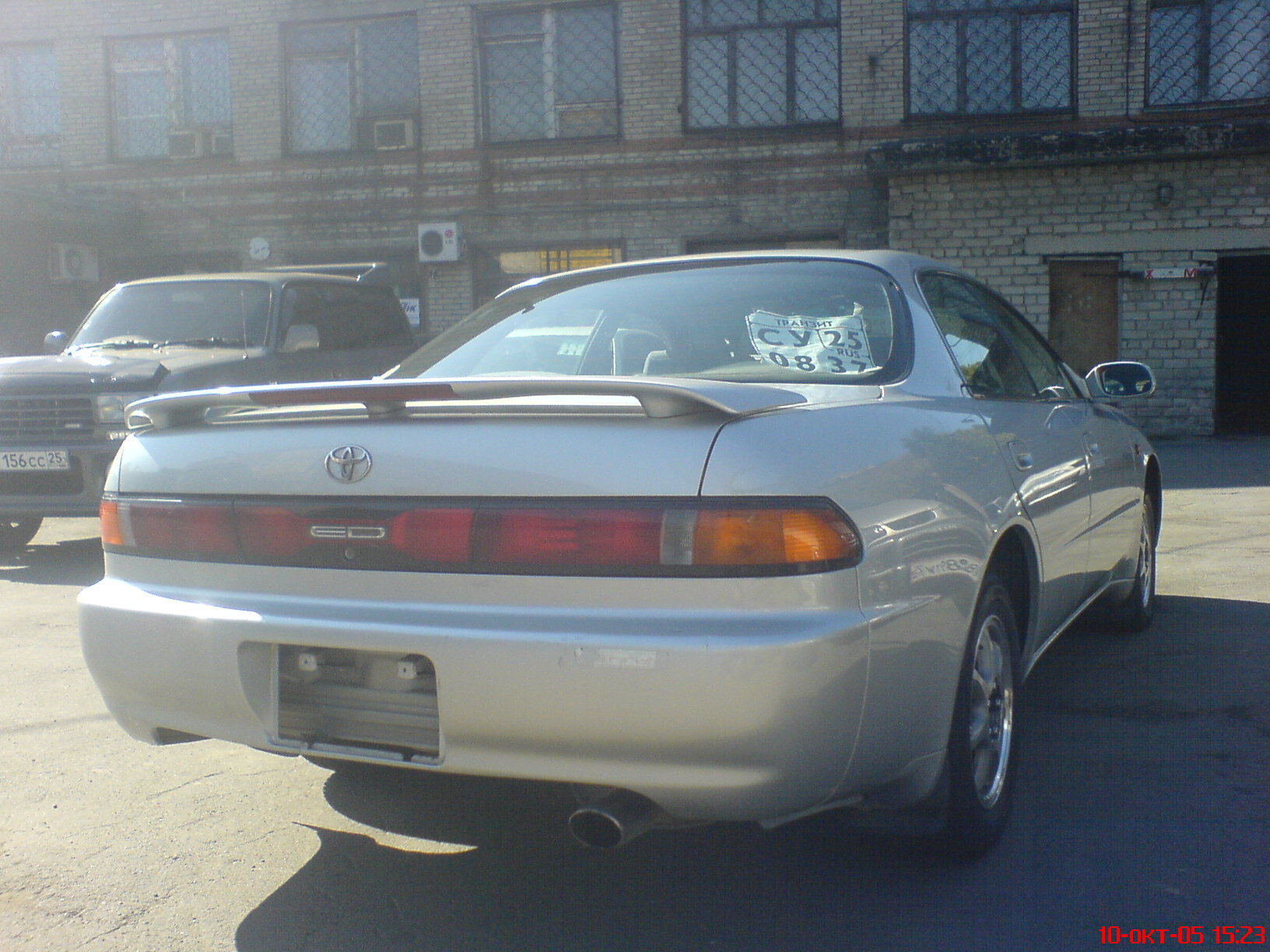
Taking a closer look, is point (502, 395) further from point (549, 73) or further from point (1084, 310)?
point (549, 73)

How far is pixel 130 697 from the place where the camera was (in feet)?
8.93

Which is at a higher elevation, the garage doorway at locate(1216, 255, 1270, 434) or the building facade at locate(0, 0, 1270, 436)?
the building facade at locate(0, 0, 1270, 436)

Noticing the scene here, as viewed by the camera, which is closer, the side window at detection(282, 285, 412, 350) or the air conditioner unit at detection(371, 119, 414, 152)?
the side window at detection(282, 285, 412, 350)

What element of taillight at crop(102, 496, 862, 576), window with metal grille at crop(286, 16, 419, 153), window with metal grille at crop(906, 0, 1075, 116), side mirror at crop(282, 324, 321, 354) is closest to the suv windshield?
side mirror at crop(282, 324, 321, 354)

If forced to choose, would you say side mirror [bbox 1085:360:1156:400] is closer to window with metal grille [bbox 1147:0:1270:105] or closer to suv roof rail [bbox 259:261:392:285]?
suv roof rail [bbox 259:261:392:285]

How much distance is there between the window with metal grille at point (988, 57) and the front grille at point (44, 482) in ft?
38.8

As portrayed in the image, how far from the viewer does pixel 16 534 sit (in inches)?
320

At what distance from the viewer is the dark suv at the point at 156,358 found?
23.6 ft

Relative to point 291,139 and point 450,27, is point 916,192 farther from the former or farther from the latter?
point 291,139

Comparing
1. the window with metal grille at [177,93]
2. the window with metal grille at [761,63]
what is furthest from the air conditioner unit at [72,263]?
the window with metal grille at [761,63]

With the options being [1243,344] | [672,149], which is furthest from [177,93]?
[1243,344]

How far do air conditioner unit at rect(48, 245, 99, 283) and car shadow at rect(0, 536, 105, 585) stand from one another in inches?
377

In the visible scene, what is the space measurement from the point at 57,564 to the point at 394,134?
10.6 m

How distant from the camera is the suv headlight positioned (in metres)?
7.18
